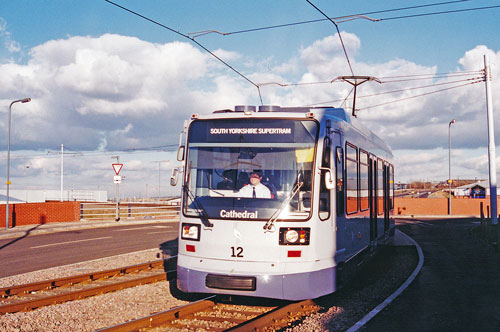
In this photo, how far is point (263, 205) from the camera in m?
7.68

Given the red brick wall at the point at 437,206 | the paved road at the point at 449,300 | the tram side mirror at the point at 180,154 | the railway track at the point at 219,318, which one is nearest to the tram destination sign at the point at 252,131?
the tram side mirror at the point at 180,154

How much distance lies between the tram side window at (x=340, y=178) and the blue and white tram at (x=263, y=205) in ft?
0.05

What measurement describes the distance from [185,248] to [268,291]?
61.6 inches

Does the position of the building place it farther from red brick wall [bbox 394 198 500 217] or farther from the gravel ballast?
the gravel ballast

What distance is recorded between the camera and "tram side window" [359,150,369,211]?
35.2ft

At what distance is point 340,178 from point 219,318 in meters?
3.10

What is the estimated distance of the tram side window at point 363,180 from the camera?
10.7 meters

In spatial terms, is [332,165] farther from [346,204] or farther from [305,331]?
[305,331]

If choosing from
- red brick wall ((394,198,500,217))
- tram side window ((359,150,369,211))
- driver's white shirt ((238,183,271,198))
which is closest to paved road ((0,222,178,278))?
driver's white shirt ((238,183,271,198))

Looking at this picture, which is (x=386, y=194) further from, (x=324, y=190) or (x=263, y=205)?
(x=263, y=205)

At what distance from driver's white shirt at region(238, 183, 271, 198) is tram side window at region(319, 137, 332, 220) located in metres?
0.84

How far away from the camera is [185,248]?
26.8ft

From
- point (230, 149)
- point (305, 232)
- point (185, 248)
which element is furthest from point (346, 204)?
point (185, 248)

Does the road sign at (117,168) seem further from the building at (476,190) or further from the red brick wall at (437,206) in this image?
the building at (476,190)
